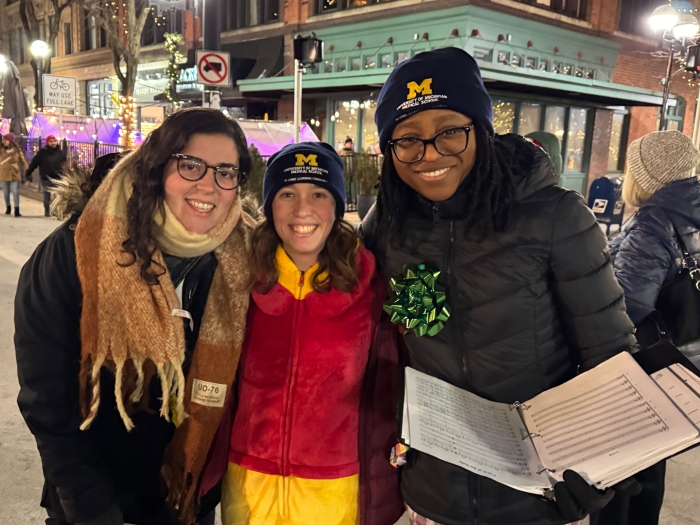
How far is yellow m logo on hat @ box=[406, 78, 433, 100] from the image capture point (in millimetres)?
1730

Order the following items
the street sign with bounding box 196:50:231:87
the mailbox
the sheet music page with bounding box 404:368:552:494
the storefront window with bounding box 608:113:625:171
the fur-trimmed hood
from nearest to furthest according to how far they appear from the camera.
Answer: the sheet music page with bounding box 404:368:552:494, the fur-trimmed hood, the street sign with bounding box 196:50:231:87, the mailbox, the storefront window with bounding box 608:113:625:171

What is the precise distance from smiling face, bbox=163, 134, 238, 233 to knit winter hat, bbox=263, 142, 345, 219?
0.32m

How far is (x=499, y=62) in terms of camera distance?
1425 cm

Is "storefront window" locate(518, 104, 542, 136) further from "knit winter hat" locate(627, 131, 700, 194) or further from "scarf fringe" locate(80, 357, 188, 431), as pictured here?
"scarf fringe" locate(80, 357, 188, 431)

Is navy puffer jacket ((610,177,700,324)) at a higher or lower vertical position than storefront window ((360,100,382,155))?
lower

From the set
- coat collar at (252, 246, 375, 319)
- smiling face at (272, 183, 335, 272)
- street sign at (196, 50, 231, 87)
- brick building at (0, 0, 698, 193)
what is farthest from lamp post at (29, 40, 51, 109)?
coat collar at (252, 246, 375, 319)

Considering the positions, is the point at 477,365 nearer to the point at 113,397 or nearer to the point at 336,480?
the point at 336,480

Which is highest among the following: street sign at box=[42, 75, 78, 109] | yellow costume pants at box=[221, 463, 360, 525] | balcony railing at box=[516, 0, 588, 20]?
balcony railing at box=[516, 0, 588, 20]

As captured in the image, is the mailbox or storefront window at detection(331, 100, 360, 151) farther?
storefront window at detection(331, 100, 360, 151)

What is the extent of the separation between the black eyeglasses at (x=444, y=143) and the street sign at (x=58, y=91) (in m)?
17.8

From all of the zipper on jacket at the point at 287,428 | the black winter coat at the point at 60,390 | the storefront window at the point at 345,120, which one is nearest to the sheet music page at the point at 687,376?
the zipper on jacket at the point at 287,428

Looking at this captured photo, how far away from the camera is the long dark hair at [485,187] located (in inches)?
65.2

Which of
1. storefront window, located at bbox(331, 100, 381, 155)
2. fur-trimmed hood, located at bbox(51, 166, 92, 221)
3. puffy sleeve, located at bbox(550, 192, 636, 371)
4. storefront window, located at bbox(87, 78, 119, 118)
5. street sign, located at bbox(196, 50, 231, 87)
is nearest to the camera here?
puffy sleeve, located at bbox(550, 192, 636, 371)

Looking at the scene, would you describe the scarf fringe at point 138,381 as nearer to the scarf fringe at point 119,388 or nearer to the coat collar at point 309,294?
the scarf fringe at point 119,388
